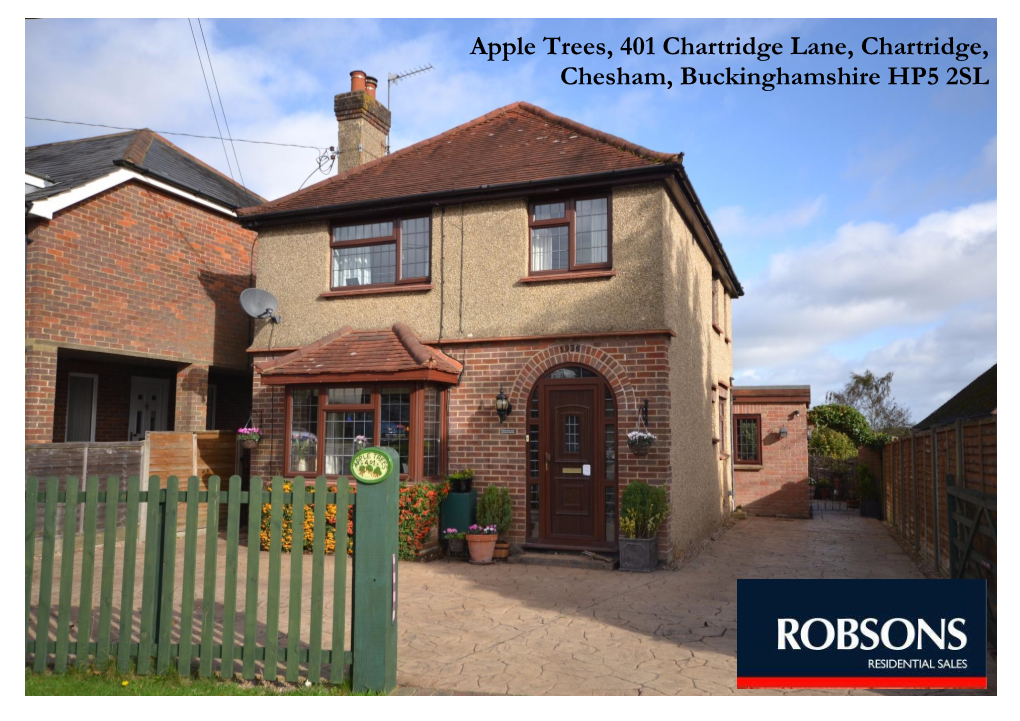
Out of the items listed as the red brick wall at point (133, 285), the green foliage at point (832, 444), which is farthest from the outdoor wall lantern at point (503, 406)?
the green foliage at point (832, 444)

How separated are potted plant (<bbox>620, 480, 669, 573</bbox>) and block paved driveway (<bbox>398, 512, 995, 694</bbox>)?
10.7 inches

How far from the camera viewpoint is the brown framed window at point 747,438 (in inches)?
732

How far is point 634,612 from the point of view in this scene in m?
7.66

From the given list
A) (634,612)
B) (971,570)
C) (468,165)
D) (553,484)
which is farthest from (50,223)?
(971,570)

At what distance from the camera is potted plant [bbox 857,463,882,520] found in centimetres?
1844

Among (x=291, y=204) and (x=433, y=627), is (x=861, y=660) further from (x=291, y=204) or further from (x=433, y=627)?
(x=291, y=204)

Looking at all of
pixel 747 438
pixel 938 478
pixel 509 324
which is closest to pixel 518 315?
pixel 509 324

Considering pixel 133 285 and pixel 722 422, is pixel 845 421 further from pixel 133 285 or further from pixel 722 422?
pixel 133 285

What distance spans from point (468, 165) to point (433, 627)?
7.83 m

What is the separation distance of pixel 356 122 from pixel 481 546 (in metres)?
8.89

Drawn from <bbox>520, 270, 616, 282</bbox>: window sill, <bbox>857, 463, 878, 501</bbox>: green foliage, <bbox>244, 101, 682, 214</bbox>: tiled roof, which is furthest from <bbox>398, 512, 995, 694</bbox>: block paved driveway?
<bbox>857, 463, 878, 501</bbox>: green foliage

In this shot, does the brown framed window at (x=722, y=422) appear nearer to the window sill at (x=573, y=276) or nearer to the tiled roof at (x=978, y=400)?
the tiled roof at (x=978, y=400)

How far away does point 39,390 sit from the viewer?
11.4 m

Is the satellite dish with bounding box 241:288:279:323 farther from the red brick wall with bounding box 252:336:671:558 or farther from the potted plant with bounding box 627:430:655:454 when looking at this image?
→ the potted plant with bounding box 627:430:655:454
